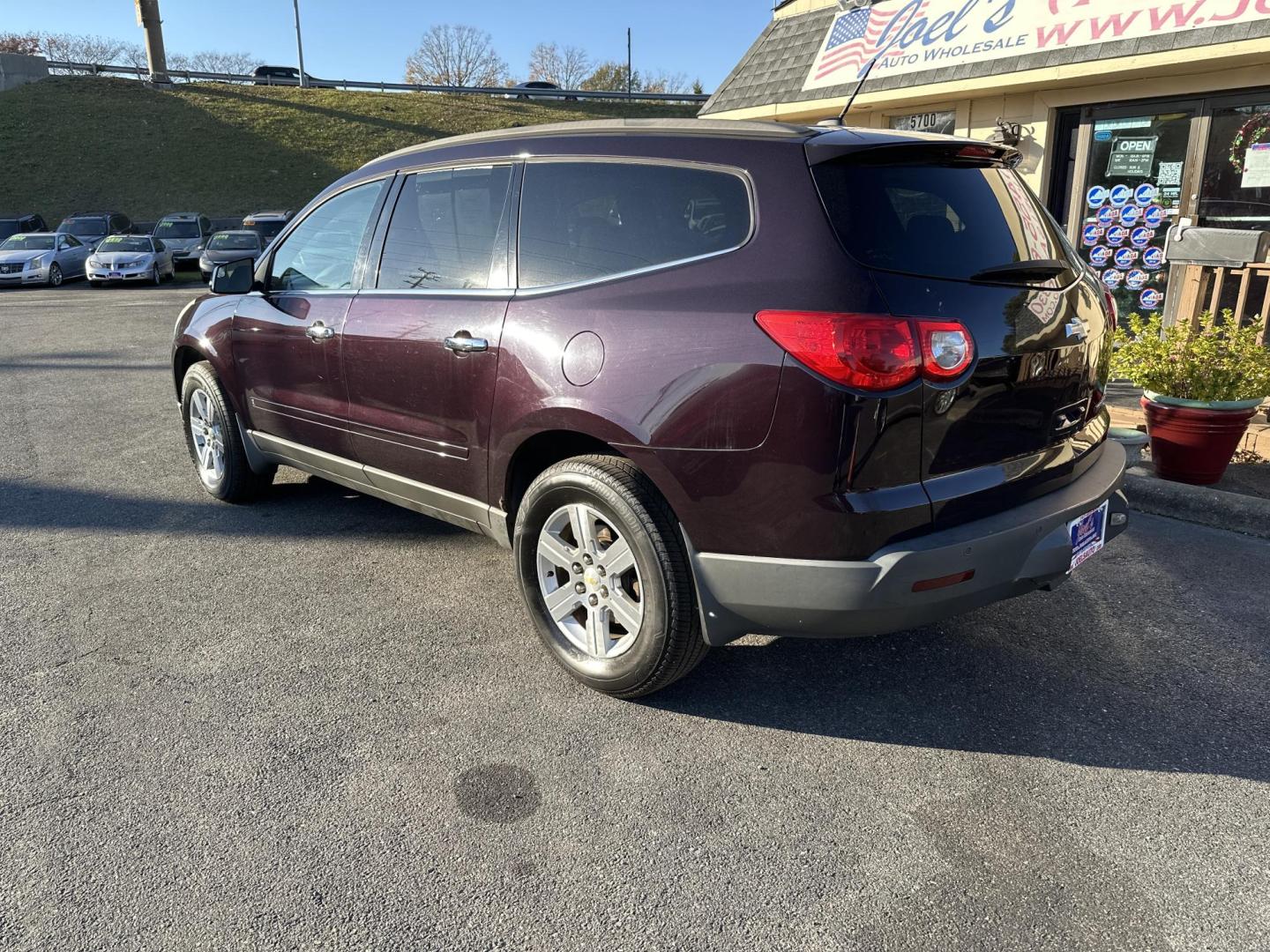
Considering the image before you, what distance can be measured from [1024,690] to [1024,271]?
1.43 meters

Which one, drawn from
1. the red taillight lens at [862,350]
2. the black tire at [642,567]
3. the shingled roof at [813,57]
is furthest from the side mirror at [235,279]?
the shingled roof at [813,57]

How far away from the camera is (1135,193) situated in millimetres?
8273

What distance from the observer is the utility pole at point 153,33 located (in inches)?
2063

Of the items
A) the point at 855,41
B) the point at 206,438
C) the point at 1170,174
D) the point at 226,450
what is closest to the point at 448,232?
the point at 226,450

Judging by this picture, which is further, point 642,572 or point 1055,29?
point 1055,29

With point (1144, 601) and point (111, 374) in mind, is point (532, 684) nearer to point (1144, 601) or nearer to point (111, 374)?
point (1144, 601)

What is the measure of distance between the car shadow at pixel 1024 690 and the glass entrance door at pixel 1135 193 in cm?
549

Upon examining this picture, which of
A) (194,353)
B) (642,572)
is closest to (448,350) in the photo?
(642,572)

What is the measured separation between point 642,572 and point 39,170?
1789 inches

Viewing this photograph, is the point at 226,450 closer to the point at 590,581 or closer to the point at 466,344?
the point at 466,344

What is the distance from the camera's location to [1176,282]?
732cm

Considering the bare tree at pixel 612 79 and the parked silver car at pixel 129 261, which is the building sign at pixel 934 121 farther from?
the bare tree at pixel 612 79

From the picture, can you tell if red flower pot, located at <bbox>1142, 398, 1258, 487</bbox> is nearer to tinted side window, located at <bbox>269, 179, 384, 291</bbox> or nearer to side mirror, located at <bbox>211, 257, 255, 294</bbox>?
tinted side window, located at <bbox>269, 179, 384, 291</bbox>

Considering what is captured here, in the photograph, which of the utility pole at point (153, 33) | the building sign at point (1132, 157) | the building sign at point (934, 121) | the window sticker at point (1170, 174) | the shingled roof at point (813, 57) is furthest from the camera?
the utility pole at point (153, 33)
